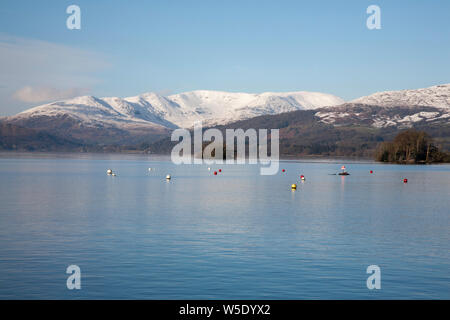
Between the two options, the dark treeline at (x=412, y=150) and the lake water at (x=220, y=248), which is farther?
the dark treeline at (x=412, y=150)

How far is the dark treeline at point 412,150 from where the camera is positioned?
152 meters

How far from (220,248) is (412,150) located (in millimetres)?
137081

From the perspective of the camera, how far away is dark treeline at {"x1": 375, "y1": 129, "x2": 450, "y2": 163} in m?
152

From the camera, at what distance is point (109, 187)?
199 ft

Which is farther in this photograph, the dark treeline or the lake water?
the dark treeline

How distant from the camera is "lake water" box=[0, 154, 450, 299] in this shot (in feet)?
60.2

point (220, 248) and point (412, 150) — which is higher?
point (412, 150)

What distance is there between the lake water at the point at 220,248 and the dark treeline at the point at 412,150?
11109cm

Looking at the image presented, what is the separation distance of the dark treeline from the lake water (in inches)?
4373

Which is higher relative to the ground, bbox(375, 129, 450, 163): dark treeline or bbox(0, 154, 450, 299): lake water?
bbox(375, 129, 450, 163): dark treeline

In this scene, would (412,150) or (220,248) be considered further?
(412,150)

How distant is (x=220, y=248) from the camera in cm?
2494

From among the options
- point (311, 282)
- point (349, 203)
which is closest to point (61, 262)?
point (311, 282)
